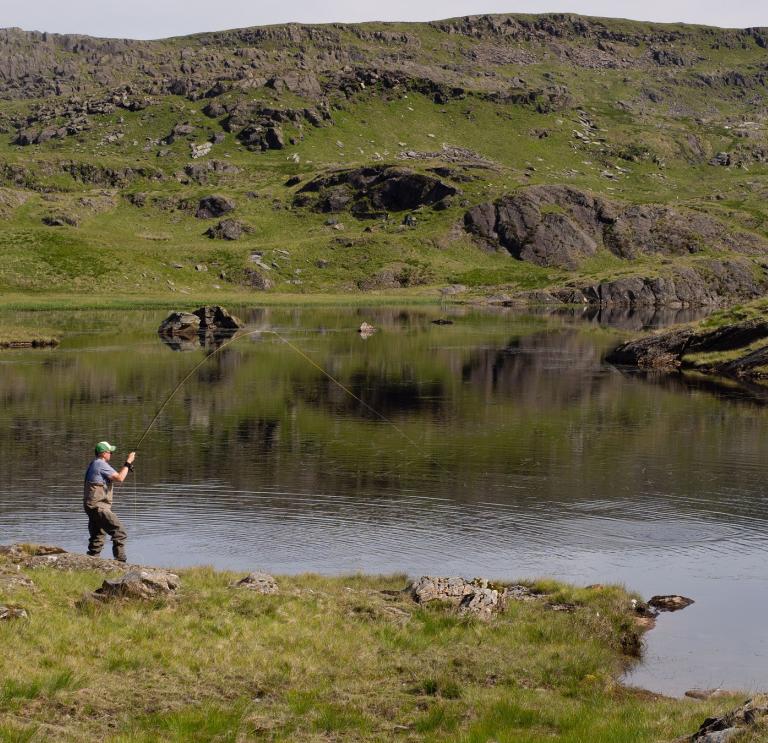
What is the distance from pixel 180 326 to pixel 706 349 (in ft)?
194

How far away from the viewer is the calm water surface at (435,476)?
86.1 ft

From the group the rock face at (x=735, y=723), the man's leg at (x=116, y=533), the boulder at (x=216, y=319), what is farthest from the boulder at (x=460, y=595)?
the boulder at (x=216, y=319)

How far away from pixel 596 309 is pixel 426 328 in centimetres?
7365

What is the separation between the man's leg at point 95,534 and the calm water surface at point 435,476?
2.47 m

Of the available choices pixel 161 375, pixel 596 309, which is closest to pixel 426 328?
pixel 161 375

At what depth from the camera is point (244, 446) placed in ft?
145

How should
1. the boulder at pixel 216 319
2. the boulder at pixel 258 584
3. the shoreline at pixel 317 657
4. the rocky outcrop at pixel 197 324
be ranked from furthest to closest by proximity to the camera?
the boulder at pixel 216 319, the rocky outcrop at pixel 197 324, the boulder at pixel 258 584, the shoreline at pixel 317 657

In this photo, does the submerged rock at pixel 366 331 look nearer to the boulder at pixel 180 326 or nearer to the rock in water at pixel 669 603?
the boulder at pixel 180 326

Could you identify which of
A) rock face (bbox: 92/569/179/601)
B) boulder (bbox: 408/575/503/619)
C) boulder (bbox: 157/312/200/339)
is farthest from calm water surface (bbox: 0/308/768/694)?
boulder (bbox: 157/312/200/339)

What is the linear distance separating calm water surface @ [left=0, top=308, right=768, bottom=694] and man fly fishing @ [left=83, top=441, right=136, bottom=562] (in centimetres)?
224

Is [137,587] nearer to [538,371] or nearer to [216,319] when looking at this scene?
[538,371]

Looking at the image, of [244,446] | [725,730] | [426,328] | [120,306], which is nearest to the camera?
[725,730]

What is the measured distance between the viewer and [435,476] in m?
38.5

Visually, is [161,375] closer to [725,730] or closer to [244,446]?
[244,446]
